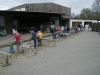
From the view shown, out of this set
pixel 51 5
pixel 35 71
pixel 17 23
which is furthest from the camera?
pixel 51 5

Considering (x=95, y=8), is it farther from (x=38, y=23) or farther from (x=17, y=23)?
(x=17, y=23)

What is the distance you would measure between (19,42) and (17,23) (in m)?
25.0

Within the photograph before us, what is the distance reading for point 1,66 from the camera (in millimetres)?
8516

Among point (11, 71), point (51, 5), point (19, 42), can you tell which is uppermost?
point (51, 5)

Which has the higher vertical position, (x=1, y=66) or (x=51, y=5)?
(x=51, y=5)

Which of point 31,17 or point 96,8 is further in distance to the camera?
point 96,8

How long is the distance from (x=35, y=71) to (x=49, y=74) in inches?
30.6

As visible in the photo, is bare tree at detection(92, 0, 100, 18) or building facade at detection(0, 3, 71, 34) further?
bare tree at detection(92, 0, 100, 18)

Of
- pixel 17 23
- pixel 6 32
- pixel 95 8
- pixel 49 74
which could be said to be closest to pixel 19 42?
pixel 49 74

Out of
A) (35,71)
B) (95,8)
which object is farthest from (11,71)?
(95,8)

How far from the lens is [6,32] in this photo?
26.8m

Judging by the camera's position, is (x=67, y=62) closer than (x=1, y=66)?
No

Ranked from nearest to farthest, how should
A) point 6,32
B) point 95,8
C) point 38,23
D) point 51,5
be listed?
point 6,32
point 38,23
point 51,5
point 95,8

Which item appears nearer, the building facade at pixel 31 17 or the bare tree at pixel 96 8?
the building facade at pixel 31 17
